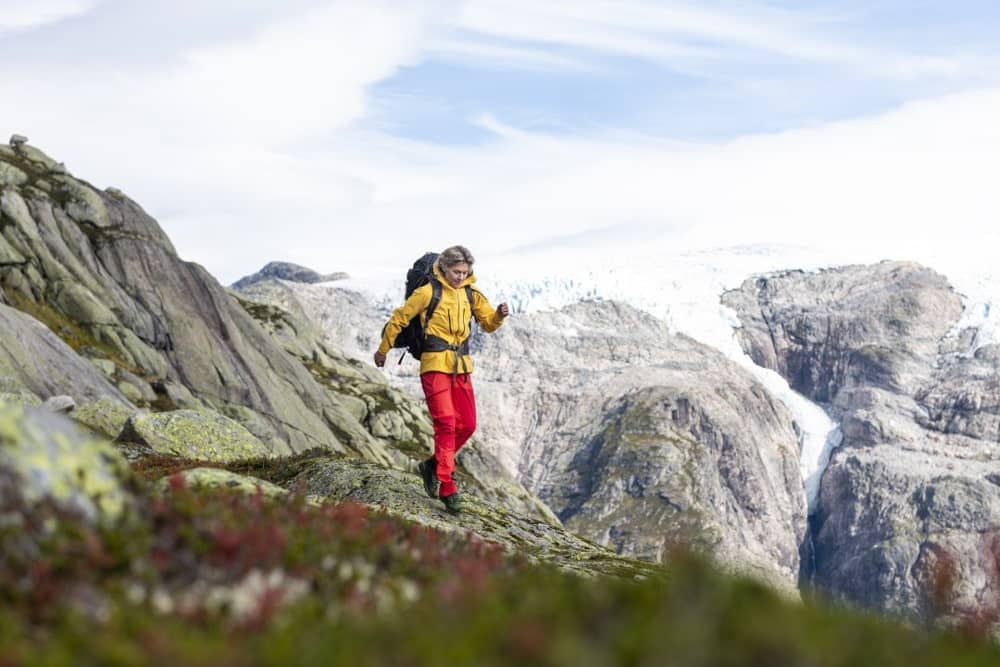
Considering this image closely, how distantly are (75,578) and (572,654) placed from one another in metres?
4.33

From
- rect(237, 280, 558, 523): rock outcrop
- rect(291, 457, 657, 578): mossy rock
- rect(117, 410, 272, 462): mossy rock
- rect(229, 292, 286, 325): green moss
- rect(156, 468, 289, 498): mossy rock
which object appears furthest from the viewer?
rect(229, 292, 286, 325): green moss

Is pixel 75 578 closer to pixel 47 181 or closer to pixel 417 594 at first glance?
pixel 417 594

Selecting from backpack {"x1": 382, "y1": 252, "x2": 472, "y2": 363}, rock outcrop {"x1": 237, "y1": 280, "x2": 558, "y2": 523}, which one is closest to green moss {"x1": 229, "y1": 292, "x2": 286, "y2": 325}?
rock outcrop {"x1": 237, "y1": 280, "x2": 558, "y2": 523}

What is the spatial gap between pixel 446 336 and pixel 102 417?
18.6m

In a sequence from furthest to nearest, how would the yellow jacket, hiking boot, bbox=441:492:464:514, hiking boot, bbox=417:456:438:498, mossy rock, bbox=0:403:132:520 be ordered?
hiking boot, bbox=441:492:464:514 < hiking boot, bbox=417:456:438:498 < the yellow jacket < mossy rock, bbox=0:403:132:520

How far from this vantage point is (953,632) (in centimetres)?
1058

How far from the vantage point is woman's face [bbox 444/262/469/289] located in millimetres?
20359

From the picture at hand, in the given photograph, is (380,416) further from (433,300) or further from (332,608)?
(332,608)

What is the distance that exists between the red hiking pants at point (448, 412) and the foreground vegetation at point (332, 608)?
10.1 metres

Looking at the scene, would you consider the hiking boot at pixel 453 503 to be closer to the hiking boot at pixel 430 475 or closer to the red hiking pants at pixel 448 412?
the hiking boot at pixel 430 475

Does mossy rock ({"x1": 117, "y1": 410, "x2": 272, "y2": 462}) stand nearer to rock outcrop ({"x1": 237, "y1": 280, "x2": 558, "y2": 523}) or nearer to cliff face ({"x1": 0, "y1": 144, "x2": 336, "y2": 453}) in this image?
cliff face ({"x1": 0, "y1": 144, "x2": 336, "y2": 453})

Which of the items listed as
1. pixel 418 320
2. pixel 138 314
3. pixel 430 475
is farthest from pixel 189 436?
pixel 138 314

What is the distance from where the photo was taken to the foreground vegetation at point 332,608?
5977 millimetres

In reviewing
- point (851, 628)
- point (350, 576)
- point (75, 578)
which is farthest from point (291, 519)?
point (851, 628)
